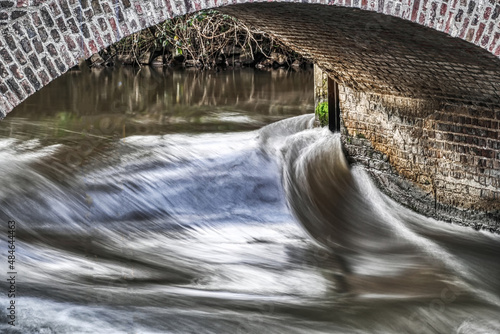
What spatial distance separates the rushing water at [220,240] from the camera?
→ 6402 millimetres

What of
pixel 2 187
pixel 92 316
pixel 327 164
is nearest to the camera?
pixel 92 316

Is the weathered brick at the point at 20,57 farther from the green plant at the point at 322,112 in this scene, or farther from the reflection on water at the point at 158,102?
the reflection on water at the point at 158,102

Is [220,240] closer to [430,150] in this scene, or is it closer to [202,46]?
[430,150]

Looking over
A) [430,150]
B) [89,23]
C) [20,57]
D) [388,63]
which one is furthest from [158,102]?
[20,57]

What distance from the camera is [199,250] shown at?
8148mm

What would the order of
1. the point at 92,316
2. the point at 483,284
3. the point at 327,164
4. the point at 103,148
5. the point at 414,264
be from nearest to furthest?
the point at 92,316, the point at 483,284, the point at 414,264, the point at 327,164, the point at 103,148

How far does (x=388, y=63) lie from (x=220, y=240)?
2471mm

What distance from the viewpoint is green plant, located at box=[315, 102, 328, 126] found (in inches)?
460

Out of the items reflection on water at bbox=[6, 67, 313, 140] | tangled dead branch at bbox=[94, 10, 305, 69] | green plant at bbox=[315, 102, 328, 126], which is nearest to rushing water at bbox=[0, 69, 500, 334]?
reflection on water at bbox=[6, 67, 313, 140]

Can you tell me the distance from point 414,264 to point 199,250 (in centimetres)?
208

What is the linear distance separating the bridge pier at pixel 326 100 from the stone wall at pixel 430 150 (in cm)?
34

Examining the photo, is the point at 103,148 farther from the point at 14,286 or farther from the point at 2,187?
the point at 14,286

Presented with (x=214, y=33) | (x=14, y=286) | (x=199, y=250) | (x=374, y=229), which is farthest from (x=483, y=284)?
(x=214, y=33)

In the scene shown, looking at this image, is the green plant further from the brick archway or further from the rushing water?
the brick archway
